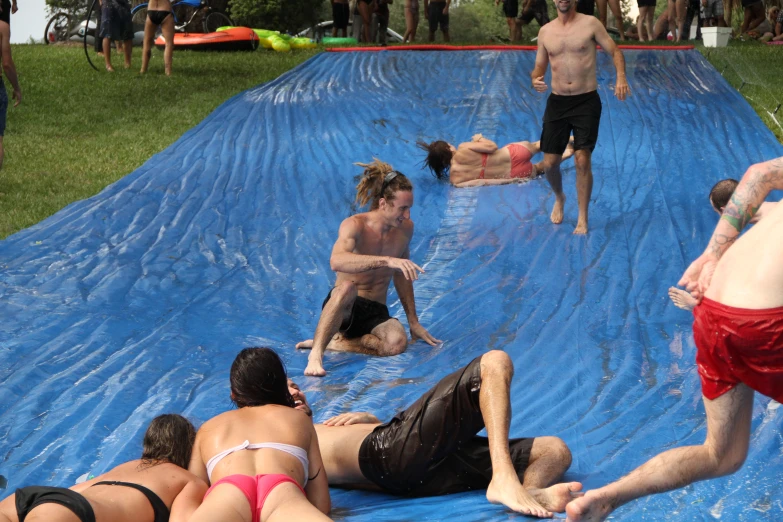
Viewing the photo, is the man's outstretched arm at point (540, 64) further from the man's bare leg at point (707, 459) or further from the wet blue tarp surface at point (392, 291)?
the man's bare leg at point (707, 459)

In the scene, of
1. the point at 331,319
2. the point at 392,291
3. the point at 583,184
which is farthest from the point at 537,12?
the point at 331,319

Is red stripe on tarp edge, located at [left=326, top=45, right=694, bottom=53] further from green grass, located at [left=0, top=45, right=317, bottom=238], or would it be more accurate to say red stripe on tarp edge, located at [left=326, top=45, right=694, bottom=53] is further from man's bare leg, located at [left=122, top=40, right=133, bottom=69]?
man's bare leg, located at [left=122, top=40, right=133, bottom=69]

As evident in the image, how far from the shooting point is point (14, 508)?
10.3 feet

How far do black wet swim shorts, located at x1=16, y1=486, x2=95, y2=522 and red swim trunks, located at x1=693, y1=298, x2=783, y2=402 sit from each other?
1.98m

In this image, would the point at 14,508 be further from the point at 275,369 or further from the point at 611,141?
the point at 611,141

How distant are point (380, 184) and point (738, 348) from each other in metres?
2.98

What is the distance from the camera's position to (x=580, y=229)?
24.4 feet

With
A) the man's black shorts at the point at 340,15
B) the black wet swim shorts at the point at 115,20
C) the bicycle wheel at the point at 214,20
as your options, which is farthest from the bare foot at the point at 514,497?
the bicycle wheel at the point at 214,20

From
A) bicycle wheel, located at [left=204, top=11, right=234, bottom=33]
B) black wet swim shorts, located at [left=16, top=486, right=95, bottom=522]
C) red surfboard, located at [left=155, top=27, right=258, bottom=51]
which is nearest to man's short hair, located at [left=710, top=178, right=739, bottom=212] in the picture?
black wet swim shorts, located at [left=16, top=486, right=95, bottom=522]

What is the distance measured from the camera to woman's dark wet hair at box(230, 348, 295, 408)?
12.0 ft

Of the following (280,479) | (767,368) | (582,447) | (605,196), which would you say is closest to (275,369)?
(280,479)

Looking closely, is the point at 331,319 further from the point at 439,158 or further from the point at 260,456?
the point at 439,158

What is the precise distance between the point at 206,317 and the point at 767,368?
12.9 feet

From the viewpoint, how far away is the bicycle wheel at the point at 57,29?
64.7 ft
